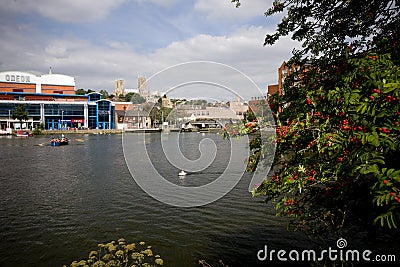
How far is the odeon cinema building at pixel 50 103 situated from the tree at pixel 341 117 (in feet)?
373

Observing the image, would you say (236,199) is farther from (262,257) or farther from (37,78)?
(37,78)

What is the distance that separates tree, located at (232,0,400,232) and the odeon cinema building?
11373 centimetres

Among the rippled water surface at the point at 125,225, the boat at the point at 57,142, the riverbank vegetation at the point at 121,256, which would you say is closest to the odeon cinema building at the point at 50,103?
the boat at the point at 57,142

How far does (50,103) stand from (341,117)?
117020mm

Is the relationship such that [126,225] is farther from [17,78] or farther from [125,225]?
[17,78]

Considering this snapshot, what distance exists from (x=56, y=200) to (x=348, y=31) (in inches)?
742

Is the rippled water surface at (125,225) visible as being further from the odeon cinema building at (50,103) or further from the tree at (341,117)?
the odeon cinema building at (50,103)

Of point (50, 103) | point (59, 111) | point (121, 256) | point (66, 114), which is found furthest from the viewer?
point (66, 114)

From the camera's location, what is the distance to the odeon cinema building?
104338 millimetres

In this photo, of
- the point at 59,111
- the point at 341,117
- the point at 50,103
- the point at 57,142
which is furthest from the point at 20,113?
the point at 341,117

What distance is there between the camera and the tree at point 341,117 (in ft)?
11.1

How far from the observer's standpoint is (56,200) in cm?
1953

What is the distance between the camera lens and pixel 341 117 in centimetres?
412

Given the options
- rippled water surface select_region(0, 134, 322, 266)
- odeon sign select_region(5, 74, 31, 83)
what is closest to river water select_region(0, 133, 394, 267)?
rippled water surface select_region(0, 134, 322, 266)
